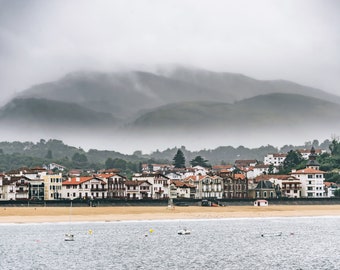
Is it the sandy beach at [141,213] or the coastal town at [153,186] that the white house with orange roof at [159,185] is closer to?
the coastal town at [153,186]

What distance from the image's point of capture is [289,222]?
112812 mm

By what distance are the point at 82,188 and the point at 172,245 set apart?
3265 inches

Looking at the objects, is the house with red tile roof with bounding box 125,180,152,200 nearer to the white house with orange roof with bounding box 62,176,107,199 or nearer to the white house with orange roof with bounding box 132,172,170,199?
the white house with orange roof with bounding box 132,172,170,199

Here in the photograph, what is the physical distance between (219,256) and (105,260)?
1023 centimetres

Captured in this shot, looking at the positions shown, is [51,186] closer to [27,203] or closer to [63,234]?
[27,203]

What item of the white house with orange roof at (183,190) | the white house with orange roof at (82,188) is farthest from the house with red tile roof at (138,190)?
the white house with orange roof at (183,190)

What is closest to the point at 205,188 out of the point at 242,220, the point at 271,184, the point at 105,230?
the point at 271,184

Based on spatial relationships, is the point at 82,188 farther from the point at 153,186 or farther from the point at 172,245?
the point at 172,245

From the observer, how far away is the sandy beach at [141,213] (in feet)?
364

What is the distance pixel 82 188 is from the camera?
159250 mm

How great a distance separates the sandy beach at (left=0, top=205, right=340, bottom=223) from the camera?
11081 centimetres

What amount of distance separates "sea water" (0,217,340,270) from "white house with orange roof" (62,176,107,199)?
1874 inches

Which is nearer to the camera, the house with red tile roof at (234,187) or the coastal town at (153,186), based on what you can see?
the coastal town at (153,186)

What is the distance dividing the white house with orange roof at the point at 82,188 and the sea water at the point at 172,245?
47.6m
